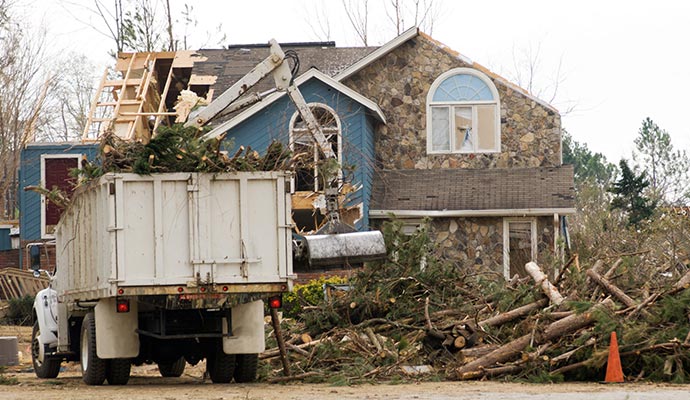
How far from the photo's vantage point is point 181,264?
536 inches

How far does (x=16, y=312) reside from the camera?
97.7 ft

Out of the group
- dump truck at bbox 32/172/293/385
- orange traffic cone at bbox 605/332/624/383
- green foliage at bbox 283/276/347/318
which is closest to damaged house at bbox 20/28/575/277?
green foliage at bbox 283/276/347/318

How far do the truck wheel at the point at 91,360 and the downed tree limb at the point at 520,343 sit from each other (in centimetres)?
449

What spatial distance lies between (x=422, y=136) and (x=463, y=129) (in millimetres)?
1085

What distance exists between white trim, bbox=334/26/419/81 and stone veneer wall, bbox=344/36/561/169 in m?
0.33

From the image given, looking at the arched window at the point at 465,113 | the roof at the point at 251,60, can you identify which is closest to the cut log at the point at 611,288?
the arched window at the point at 465,113

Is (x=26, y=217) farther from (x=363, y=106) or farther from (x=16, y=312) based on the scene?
(x=363, y=106)

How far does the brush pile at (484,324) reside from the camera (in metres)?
14.1

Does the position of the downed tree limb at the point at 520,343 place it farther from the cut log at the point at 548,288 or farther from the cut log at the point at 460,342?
the cut log at the point at 548,288

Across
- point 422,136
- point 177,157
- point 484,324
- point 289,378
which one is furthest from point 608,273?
point 422,136

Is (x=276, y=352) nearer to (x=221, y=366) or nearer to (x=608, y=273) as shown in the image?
(x=221, y=366)

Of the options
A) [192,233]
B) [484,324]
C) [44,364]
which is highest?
[192,233]

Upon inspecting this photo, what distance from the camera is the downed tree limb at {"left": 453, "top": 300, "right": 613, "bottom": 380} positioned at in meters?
14.5

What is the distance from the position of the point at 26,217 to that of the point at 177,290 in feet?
67.9
